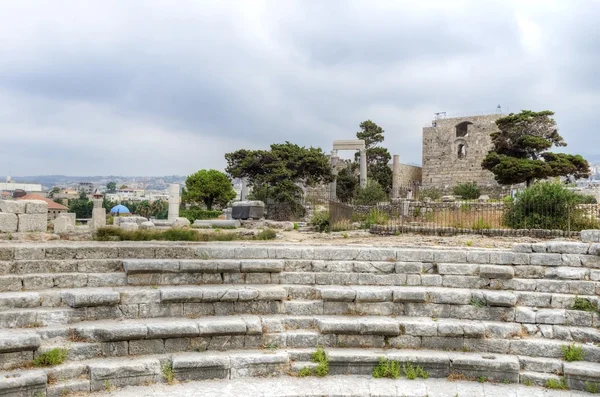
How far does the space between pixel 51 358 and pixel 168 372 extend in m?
1.38

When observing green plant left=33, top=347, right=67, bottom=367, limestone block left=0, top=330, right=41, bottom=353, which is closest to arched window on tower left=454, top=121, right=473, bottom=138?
green plant left=33, top=347, right=67, bottom=367

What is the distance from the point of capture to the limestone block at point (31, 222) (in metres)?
15.2

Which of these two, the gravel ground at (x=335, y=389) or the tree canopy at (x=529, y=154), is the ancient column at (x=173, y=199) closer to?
the tree canopy at (x=529, y=154)

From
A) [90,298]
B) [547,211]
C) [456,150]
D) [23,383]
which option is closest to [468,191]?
[456,150]

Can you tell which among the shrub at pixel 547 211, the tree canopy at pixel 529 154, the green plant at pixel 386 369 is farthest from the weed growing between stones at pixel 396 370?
the tree canopy at pixel 529 154

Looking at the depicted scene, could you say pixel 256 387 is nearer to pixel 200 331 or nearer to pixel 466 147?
pixel 200 331

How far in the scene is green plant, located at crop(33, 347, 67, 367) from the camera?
6.29 metres

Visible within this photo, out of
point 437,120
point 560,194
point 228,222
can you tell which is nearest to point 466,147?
point 437,120

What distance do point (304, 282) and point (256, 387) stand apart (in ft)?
8.20

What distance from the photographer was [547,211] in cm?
1488

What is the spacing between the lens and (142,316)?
7.50 meters

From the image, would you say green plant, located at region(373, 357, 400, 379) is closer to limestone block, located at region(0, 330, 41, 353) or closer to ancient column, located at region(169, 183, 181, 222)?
limestone block, located at region(0, 330, 41, 353)

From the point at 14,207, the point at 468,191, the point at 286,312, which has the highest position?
the point at 468,191

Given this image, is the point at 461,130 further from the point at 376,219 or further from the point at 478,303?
the point at 478,303
